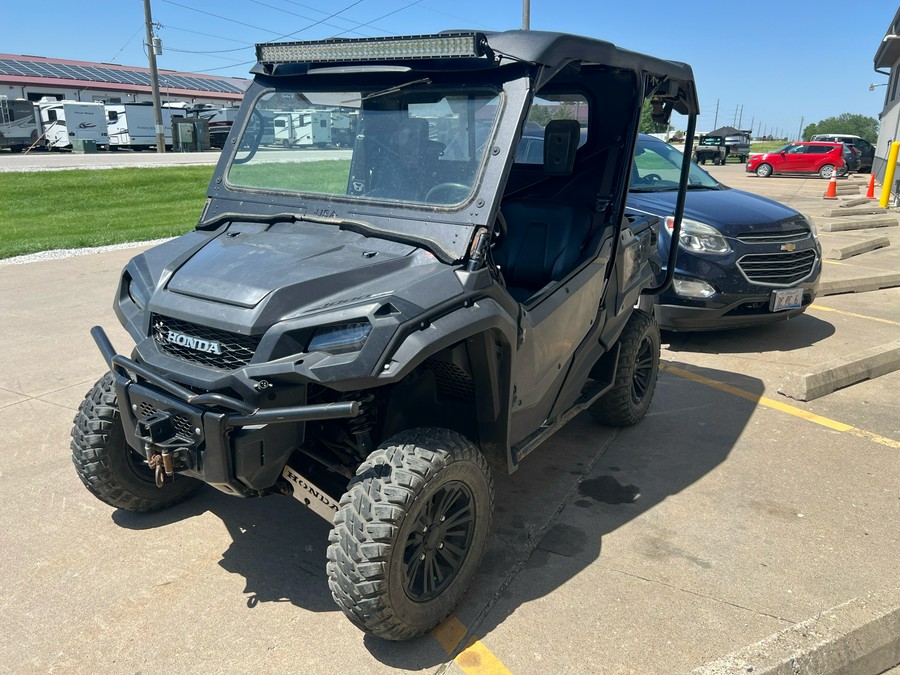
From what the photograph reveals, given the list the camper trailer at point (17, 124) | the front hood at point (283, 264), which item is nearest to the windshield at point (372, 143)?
the front hood at point (283, 264)

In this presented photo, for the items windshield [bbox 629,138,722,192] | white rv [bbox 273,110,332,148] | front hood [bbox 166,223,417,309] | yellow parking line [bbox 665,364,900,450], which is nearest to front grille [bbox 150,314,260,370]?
front hood [bbox 166,223,417,309]

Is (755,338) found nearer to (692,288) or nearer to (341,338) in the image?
(692,288)

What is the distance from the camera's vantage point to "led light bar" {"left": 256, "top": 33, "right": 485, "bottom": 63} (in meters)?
2.89

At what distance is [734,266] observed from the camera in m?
6.37

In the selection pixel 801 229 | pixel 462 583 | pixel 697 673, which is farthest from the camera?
pixel 801 229

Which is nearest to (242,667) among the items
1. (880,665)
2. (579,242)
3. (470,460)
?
(470,460)

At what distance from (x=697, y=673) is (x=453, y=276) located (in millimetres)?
1632

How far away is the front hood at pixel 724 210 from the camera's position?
6.54m

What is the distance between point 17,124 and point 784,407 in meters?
37.4

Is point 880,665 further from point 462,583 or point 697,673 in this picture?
point 462,583

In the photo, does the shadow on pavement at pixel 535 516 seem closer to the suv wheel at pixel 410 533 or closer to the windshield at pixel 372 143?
the suv wheel at pixel 410 533

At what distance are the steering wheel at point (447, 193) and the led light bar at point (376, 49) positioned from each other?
1.67 feet

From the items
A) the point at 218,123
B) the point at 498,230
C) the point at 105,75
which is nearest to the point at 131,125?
the point at 218,123

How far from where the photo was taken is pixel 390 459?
266 centimetres
